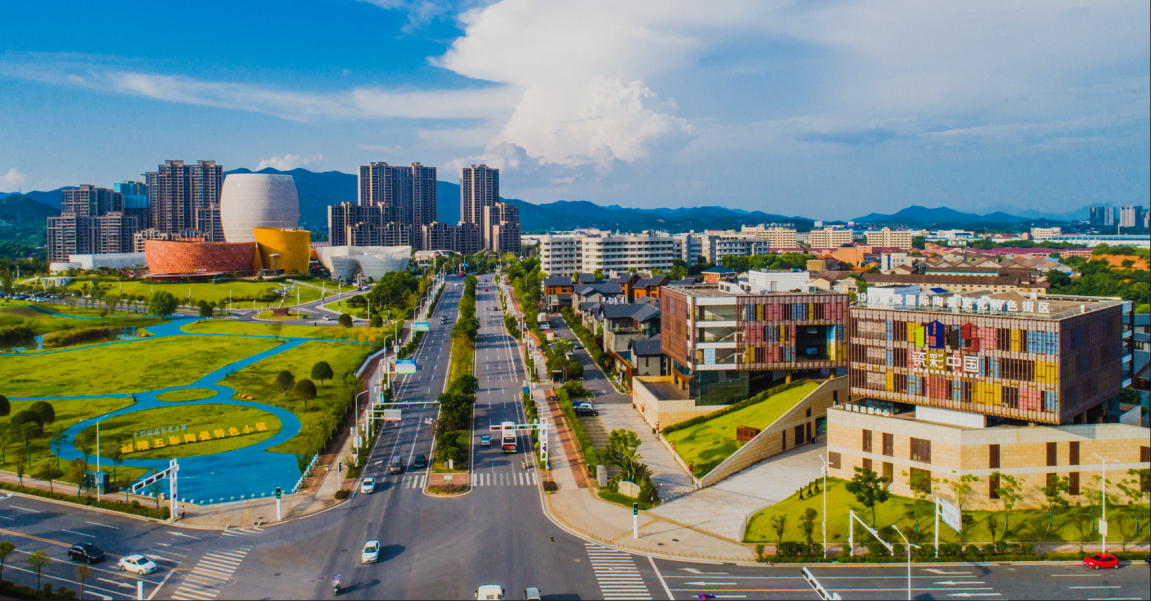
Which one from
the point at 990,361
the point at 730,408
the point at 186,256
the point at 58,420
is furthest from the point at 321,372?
the point at 186,256

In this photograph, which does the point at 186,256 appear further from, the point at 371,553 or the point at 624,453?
the point at 371,553

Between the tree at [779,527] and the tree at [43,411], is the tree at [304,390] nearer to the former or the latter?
the tree at [43,411]

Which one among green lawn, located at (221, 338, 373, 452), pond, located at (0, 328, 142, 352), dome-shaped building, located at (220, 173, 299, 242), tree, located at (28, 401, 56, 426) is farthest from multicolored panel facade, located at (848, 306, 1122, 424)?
dome-shaped building, located at (220, 173, 299, 242)

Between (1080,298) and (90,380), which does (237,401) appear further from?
(1080,298)

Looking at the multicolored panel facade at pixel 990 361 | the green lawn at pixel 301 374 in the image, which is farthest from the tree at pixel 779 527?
the green lawn at pixel 301 374

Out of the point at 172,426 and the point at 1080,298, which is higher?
the point at 1080,298

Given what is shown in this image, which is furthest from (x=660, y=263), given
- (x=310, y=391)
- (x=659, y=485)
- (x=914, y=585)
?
(x=914, y=585)

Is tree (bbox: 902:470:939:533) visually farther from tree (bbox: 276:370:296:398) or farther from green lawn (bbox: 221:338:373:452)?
tree (bbox: 276:370:296:398)

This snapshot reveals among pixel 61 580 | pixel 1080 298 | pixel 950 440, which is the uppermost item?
pixel 1080 298
